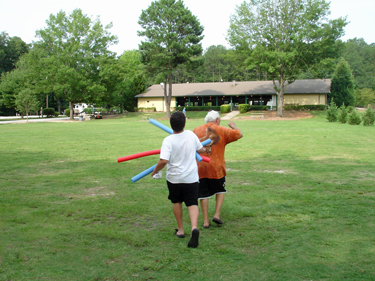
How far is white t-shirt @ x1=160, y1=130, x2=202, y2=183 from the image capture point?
4.22m

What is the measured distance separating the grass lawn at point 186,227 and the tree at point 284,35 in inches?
1337

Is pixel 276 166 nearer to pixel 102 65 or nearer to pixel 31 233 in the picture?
pixel 31 233

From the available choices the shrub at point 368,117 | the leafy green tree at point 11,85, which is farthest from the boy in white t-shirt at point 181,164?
the leafy green tree at point 11,85

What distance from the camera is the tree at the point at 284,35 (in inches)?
1555

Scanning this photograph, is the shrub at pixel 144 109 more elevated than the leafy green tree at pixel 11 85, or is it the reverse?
the leafy green tree at pixel 11 85

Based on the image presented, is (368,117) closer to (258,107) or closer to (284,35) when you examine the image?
(284,35)

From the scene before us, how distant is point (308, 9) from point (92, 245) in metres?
43.3

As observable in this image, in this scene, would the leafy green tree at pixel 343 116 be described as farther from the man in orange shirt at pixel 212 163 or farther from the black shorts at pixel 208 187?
the black shorts at pixel 208 187

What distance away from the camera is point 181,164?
4.27 m

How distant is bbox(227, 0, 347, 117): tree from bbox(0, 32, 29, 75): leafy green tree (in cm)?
5938

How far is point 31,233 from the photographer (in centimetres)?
452

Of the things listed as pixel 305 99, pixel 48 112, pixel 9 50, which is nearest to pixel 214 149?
pixel 305 99

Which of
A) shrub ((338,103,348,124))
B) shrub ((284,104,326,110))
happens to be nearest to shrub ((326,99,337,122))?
shrub ((338,103,348,124))

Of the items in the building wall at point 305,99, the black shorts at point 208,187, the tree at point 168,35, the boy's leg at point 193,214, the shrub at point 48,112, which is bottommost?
the boy's leg at point 193,214
